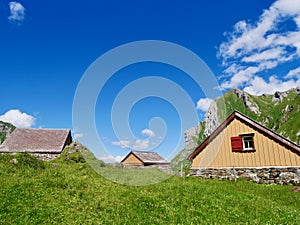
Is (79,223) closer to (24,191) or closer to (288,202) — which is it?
(24,191)

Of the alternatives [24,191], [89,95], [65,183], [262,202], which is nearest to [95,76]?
[89,95]

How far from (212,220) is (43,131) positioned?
1681 inches

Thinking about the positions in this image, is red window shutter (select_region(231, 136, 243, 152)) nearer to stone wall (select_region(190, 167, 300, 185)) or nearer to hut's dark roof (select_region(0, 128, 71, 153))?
stone wall (select_region(190, 167, 300, 185))

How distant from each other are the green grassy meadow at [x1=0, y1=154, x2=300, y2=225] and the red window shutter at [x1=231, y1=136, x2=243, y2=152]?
8879 mm

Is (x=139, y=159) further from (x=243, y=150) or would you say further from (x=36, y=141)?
(x=243, y=150)

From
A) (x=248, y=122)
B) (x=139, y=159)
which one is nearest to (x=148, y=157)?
(x=139, y=159)

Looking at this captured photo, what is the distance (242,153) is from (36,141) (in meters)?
34.1

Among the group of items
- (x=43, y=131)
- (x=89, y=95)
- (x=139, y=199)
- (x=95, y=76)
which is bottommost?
(x=139, y=199)

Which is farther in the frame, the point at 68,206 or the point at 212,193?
the point at 212,193

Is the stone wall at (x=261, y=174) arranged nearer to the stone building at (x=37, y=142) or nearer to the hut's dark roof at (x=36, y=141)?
the stone building at (x=37, y=142)

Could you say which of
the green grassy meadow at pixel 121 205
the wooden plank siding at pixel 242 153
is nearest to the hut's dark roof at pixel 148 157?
the wooden plank siding at pixel 242 153

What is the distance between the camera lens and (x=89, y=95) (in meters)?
16.4

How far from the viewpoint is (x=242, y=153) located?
2444 centimetres

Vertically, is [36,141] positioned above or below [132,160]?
above
